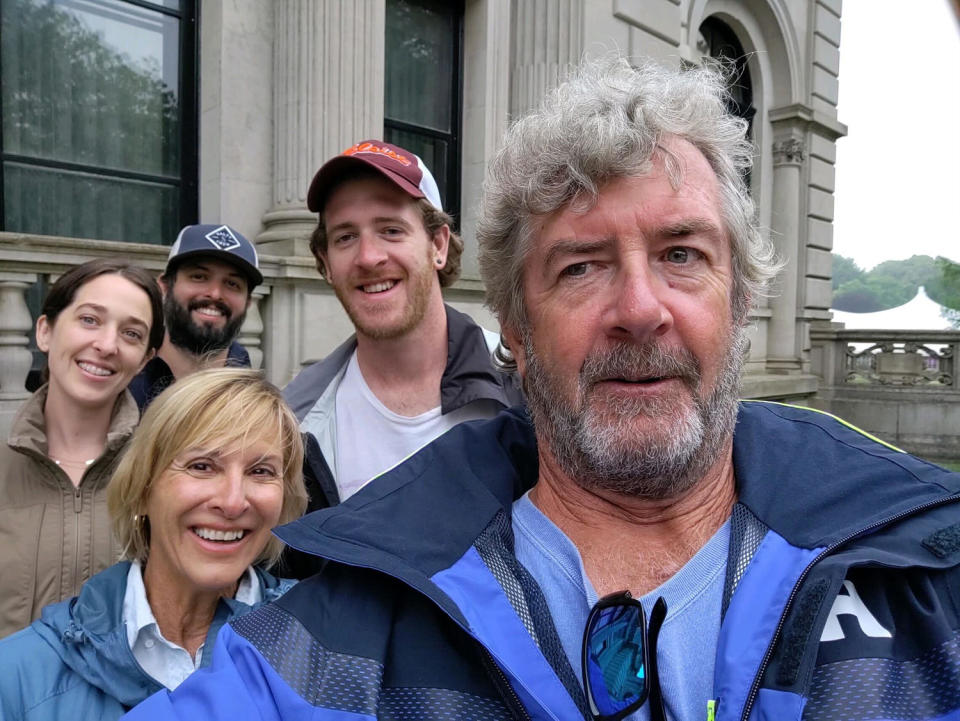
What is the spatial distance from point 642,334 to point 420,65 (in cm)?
686

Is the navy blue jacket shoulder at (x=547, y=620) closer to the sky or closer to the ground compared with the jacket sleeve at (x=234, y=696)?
closer to the sky

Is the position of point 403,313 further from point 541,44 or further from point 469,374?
point 541,44

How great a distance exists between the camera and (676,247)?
1627 millimetres

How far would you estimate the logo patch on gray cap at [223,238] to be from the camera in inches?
135

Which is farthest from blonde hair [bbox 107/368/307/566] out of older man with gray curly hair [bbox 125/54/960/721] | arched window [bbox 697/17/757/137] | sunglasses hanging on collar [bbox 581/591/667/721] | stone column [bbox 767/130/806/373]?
stone column [bbox 767/130/806/373]

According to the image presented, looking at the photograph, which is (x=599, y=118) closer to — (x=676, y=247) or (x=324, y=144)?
(x=676, y=247)

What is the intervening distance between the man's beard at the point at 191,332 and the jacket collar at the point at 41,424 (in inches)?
34.9

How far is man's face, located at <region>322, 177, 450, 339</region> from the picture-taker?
8.89ft

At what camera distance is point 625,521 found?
1.69 metres

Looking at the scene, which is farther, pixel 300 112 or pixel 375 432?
pixel 300 112

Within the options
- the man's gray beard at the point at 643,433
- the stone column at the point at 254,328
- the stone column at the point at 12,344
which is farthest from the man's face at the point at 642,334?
the stone column at the point at 254,328

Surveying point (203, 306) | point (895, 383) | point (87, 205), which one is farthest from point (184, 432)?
point (895, 383)

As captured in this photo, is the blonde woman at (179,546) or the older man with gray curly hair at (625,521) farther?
the blonde woman at (179,546)

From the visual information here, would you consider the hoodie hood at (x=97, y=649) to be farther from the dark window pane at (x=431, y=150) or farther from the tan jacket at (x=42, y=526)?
the dark window pane at (x=431, y=150)
